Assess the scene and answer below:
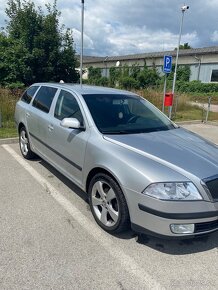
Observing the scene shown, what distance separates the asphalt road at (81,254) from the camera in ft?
7.91

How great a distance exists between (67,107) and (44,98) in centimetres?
96

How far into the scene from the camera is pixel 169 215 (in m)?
2.53

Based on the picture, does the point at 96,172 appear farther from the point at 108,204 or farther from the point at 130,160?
the point at 130,160

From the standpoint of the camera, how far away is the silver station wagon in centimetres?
256

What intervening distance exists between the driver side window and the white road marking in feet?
3.75

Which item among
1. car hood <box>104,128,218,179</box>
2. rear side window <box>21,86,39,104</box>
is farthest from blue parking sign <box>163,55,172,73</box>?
car hood <box>104,128,218,179</box>

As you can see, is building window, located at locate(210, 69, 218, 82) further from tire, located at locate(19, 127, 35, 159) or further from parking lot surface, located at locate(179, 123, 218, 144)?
tire, located at locate(19, 127, 35, 159)

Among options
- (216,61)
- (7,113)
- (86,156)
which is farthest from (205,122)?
(216,61)

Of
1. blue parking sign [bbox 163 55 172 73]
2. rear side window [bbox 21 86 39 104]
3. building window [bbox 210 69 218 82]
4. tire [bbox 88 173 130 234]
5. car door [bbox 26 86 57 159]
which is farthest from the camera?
building window [bbox 210 69 218 82]

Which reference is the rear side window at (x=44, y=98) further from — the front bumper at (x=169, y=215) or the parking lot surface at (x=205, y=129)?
the parking lot surface at (x=205, y=129)

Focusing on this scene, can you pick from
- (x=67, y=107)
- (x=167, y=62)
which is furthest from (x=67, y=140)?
(x=167, y=62)

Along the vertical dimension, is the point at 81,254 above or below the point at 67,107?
below

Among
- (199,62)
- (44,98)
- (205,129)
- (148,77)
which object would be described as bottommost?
(205,129)

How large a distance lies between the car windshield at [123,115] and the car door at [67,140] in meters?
0.22
